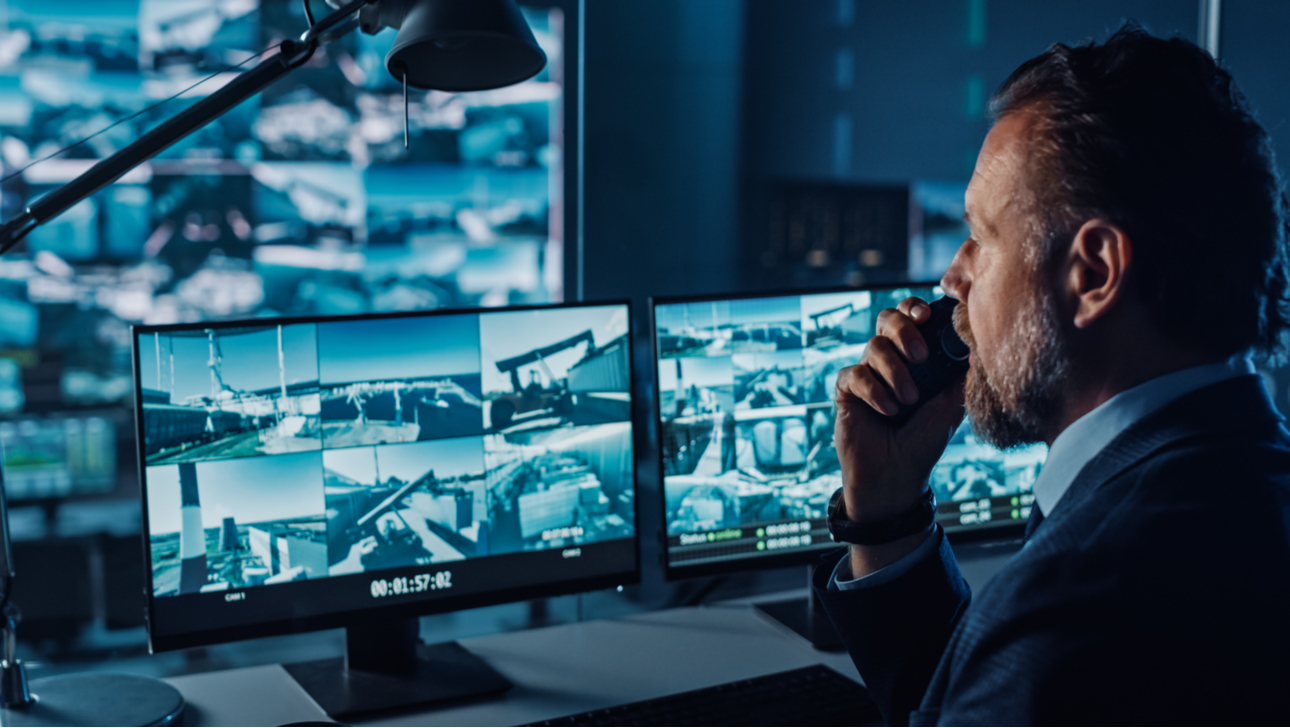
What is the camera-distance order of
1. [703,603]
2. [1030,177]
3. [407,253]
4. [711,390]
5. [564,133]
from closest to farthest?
[1030,177] < [711,390] < [703,603] < [564,133] < [407,253]

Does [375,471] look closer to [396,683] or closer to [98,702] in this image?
[396,683]

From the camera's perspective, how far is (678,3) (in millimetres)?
1940

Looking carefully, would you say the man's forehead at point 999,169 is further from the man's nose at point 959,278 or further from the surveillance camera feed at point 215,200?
the surveillance camera feed at point 215,200

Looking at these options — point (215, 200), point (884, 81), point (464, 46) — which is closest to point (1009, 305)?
point (464, 46)

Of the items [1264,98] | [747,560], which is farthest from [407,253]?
[1264,98]

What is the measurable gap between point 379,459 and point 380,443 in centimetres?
2

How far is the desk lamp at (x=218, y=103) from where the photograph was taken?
3.90 feet

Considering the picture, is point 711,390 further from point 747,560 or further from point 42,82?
point 42,82

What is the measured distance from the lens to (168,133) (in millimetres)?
1214

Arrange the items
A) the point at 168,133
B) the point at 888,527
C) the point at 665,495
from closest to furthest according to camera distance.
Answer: the point at 888,527 < the point at 168,133 < the point at 665,495

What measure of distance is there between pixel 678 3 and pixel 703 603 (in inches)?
46.0

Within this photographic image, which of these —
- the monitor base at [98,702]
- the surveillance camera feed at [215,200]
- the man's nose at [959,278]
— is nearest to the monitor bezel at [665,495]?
the man's nose at [959,278]

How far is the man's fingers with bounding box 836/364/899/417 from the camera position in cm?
113
